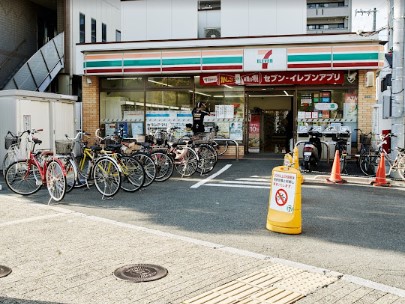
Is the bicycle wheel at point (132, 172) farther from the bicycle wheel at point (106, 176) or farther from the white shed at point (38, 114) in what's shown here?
the white shed at point (38, 114)

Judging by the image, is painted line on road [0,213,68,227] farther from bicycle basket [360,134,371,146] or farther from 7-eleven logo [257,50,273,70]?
bicycle basket [360,134,371,146]

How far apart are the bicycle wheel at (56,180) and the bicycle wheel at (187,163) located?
3900 mm

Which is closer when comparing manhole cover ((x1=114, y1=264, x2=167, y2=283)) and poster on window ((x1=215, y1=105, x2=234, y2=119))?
manhole cover ((x1=114, y1=264, x2=167, y2=283))

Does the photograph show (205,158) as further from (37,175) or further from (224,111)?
(37,175)

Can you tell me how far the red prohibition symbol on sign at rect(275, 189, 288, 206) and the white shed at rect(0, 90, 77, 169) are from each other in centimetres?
967

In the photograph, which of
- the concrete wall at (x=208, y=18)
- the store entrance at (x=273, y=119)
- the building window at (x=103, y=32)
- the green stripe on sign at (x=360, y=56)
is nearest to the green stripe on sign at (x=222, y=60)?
the concrete wall at (x=208, y=18)

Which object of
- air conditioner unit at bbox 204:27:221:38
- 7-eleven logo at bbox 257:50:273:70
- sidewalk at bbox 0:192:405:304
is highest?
air conditioner unit at bbox 204:27:221:38

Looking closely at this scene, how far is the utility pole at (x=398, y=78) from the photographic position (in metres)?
11.9

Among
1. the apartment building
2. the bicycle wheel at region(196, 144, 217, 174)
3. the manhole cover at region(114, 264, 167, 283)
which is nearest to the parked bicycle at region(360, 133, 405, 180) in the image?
the bicycle wheel at region(196, 144, 217, 174)

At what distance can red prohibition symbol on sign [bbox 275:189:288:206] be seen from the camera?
654cm

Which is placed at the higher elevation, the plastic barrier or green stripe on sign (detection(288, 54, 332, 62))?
green stripe on sign (detection(288, 54, 332, 62))

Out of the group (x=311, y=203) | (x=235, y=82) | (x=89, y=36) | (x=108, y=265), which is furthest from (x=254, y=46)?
(x=108, y=265)

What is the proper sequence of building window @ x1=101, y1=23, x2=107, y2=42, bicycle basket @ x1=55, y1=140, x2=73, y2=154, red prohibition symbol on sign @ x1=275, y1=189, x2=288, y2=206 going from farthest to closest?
building window @ x1=101, y1=23, x2=107, y2=42 < bicycle basket @ x1=55, y1=140, x2=73, y2=154 < red prohibition symbol on sign @ x1=275, y1=189, x2=288, y2=206

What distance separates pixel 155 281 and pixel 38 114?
37.7 ft
